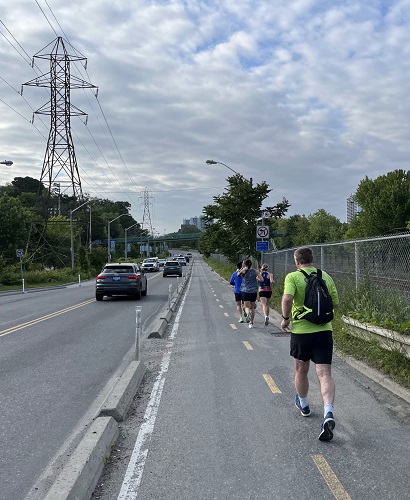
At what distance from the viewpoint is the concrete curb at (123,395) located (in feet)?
18.6

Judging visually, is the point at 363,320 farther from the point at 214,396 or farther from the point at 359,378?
the point at 214,396

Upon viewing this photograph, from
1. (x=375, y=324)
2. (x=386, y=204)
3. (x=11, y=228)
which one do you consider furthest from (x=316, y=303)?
(x=11, y=228)

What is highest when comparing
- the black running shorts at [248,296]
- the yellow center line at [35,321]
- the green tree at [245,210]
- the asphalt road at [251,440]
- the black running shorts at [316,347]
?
the green tree at [245,210]

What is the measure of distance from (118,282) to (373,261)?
45.2 feet

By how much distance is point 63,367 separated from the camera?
28.7 ft

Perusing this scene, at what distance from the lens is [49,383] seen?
762 cm

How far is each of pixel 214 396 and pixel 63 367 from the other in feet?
10.4

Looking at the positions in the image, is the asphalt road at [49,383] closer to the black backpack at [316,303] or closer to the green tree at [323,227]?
the black backpack at [316,303]

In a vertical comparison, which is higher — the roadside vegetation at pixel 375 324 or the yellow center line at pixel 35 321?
the roadside vegetation at pixel 375 324

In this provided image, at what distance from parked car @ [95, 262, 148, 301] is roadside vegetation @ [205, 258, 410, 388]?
12.3 m

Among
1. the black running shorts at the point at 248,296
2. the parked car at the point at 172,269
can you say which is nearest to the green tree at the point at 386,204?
the parked car at the point at 172,269

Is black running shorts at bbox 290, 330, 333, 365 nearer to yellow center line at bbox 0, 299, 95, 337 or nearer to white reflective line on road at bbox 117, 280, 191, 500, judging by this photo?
white reflective line on road at bbox 117, 280, 191, 500

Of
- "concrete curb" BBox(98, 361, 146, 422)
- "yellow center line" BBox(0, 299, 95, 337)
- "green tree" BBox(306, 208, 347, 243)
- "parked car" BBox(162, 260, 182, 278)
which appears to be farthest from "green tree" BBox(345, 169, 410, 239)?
"concrete curb" BBox(98, 361, 146, 422)

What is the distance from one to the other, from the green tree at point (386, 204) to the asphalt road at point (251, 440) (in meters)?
56.9
